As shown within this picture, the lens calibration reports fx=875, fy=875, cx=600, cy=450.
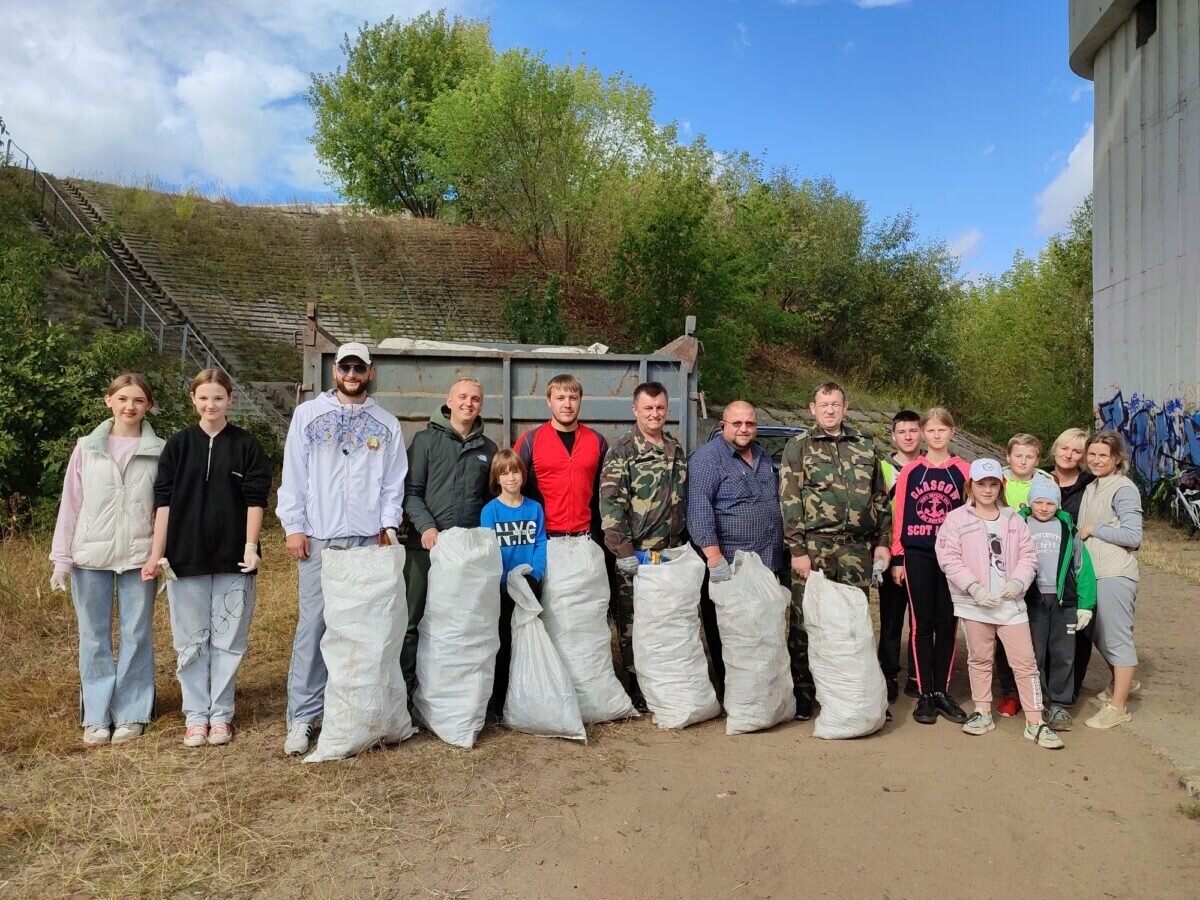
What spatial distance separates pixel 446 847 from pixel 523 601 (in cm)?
126

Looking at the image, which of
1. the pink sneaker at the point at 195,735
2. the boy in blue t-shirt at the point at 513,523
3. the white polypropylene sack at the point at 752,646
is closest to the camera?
the pink sneaker at the point at 195,735

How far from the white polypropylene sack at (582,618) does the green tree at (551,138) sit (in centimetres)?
1516

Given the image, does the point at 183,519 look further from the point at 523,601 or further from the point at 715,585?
the point at 715,585

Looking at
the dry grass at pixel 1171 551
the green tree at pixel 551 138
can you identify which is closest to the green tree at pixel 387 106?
the green tree at pixel 551 138

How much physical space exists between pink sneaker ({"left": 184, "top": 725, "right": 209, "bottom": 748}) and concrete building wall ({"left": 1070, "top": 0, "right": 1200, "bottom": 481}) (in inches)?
480

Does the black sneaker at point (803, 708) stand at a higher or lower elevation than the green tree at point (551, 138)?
lower

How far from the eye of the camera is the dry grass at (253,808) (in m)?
2.76

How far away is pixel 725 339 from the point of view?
1633 cm

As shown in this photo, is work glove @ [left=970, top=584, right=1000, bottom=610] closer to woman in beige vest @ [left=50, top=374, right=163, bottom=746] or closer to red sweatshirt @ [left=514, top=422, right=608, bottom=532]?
red sweatshirt @ [left=514, top=422, right=608, bottom=532]

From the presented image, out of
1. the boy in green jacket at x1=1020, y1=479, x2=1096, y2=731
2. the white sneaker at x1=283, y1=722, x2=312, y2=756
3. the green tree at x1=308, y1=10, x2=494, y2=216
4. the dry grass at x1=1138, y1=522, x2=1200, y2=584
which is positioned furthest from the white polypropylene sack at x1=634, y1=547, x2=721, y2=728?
the green tree at x1=308, y1=10, x2=494, y2=216

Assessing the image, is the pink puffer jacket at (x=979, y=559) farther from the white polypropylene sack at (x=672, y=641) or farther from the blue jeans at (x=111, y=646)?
the blue jeans at (x=111, y=646)

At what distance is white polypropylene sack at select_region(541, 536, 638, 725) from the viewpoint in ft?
13.4

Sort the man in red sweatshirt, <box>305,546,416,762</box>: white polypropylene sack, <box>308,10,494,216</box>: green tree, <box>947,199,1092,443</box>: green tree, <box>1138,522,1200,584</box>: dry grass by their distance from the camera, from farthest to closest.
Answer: <box>308,10,494,216</box>: green tree < <box>947,199,1092,443</box>: green tree < <box>1138,522,1200,584</box>: dry grass < the man in red sweatshirt < <box>305,546,416,762</box>: white polypropylene sack

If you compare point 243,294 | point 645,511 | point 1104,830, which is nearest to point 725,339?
point 243,294
